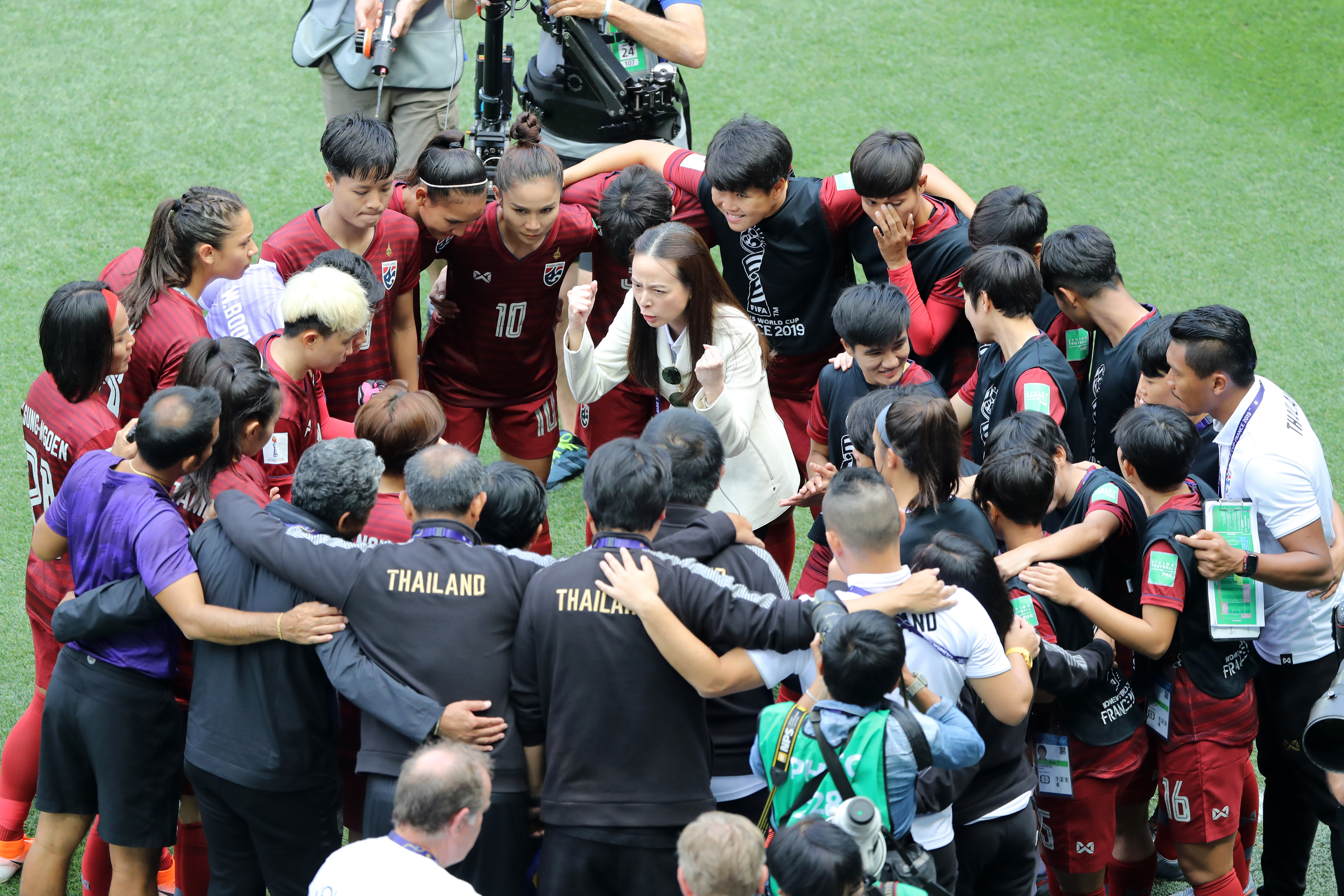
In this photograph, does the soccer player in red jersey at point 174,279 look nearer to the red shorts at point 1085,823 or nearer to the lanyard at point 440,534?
the lanyard at point 440,534

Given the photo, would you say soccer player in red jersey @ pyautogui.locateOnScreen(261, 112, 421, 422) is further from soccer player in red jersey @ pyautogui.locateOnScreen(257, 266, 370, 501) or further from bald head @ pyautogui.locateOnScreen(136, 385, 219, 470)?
bald head @ pyautogui.locateOnScreen(136, 385, 219, 470)

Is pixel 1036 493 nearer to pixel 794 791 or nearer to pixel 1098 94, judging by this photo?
pixel 794 791

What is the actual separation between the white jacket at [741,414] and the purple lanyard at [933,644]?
1106 mm

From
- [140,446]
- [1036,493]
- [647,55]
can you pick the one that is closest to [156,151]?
[647,55]

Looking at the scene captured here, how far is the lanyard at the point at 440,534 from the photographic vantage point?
264 centimetres

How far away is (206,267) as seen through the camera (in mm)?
3654

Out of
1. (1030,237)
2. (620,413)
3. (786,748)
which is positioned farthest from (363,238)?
(786,748)

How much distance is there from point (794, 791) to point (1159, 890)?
5.79 feet

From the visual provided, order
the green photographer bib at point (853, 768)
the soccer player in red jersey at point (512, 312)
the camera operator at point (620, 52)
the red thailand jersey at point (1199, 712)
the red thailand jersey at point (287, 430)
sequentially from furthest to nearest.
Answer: the camera operator at point (620, 52) → the soccer player in red jersey at point (512, 312) → the red thailand jersey at point (287, 430) → the red thailand jersey at point (1199, 712) → the green photographer bib at point (853, 768)

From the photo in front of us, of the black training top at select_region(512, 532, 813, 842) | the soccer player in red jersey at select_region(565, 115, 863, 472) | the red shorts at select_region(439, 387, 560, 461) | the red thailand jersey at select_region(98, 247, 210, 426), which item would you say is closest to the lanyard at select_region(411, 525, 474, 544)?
the black training top at select_region(512, 532, 813, 842)

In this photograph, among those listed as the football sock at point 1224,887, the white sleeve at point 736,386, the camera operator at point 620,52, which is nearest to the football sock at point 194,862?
the white sleeve at point 736,386

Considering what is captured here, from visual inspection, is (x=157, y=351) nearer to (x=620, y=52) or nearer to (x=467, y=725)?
(x=467, y=725)

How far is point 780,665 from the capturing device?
2580 millimetres

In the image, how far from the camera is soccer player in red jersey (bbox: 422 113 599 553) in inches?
160
